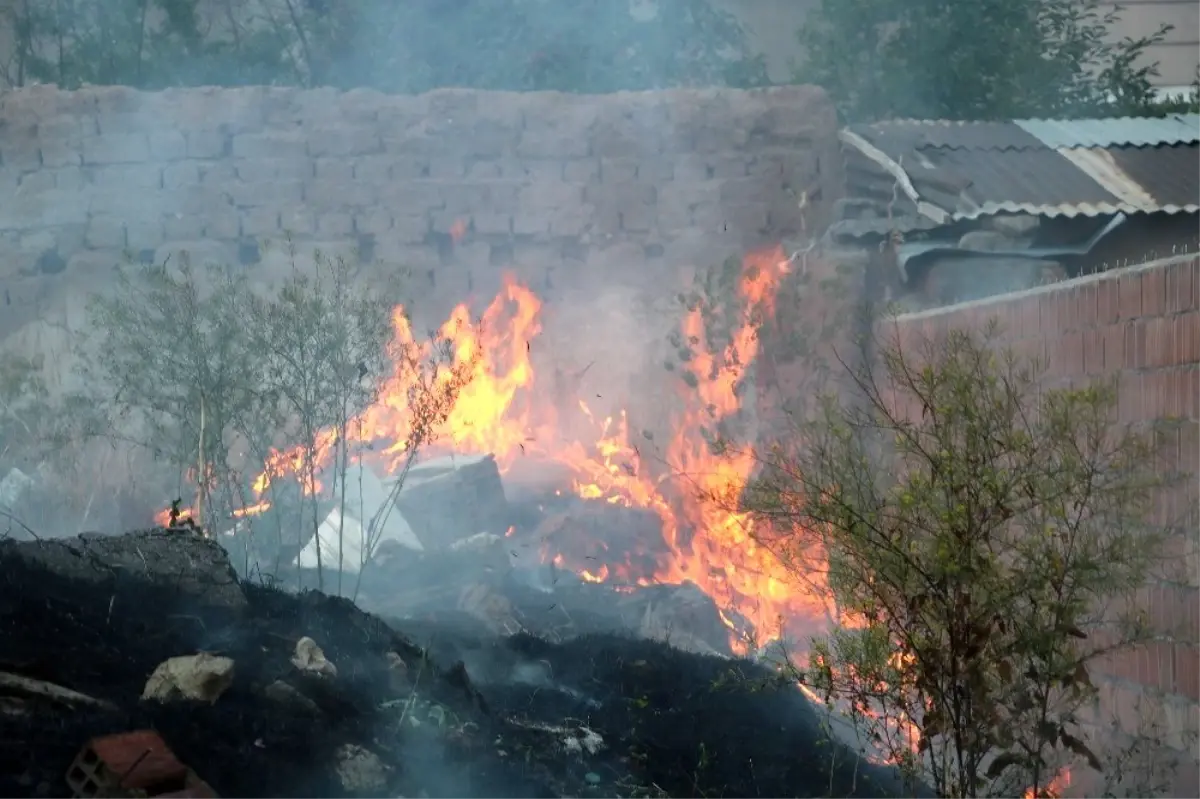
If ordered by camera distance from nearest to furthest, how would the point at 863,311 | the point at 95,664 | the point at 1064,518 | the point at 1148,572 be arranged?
the point at 1064,518, the point at 95,664, the point at 1148,572, the point at 863,311

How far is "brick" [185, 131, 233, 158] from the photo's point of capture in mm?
10391

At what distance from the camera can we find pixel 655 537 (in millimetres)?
10125

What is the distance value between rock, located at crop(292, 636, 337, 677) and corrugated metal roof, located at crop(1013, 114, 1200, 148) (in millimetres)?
8073

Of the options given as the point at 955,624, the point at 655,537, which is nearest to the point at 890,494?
the point at 955,624

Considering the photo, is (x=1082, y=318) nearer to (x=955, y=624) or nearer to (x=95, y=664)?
(x=955, y=624)

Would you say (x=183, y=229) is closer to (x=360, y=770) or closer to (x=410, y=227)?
(x=410, y=227)

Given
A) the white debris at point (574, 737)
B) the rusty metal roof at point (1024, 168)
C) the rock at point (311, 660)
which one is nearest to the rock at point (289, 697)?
the rock at point (311, 660)

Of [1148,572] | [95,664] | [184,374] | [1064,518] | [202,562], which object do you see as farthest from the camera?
→ [184,374]

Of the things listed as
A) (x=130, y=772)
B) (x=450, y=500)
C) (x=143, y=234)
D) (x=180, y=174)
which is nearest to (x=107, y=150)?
(x=180, y=174)

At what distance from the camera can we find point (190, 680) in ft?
15.8

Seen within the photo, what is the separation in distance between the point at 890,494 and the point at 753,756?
2365 millimetres

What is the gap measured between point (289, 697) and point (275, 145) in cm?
636

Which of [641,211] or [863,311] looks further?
[641,211]

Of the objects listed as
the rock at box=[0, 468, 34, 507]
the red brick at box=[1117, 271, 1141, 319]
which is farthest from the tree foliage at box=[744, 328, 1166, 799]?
the rock at box=[0, 468, 34, 507]
